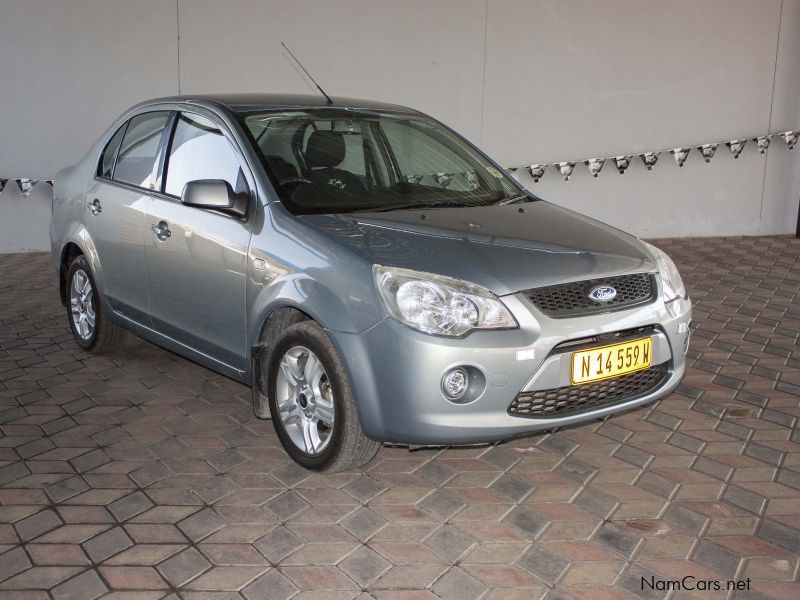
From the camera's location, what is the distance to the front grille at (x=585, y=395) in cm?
341

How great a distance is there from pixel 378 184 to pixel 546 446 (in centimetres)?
142

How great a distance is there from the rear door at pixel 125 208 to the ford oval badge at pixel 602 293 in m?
2.23

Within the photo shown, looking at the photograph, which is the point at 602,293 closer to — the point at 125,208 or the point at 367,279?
the point at 367,279

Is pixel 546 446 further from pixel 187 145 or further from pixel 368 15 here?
pixel 368 15

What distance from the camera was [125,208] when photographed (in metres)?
4.69

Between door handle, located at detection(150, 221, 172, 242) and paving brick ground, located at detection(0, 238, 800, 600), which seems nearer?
paving brick ground, located at detection(0, 238, 800, 600)

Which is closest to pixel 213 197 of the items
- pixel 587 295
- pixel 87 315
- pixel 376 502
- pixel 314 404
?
pixel 314 404

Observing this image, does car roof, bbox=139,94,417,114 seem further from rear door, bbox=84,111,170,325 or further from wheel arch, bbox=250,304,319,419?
wheel arch, bbox=250,304,319,419

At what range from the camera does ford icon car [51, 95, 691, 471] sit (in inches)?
131

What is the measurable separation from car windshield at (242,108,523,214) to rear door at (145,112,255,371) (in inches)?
8.2

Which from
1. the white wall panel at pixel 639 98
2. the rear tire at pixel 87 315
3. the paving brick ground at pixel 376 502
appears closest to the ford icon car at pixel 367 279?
the rear tire at pixel 87 315

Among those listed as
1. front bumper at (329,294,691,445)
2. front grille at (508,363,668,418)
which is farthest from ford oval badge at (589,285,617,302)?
front grille at (508,363,668,418)

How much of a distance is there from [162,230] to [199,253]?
0.36m

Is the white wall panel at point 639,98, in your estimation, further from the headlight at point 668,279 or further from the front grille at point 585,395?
the front grille at point 585,395
